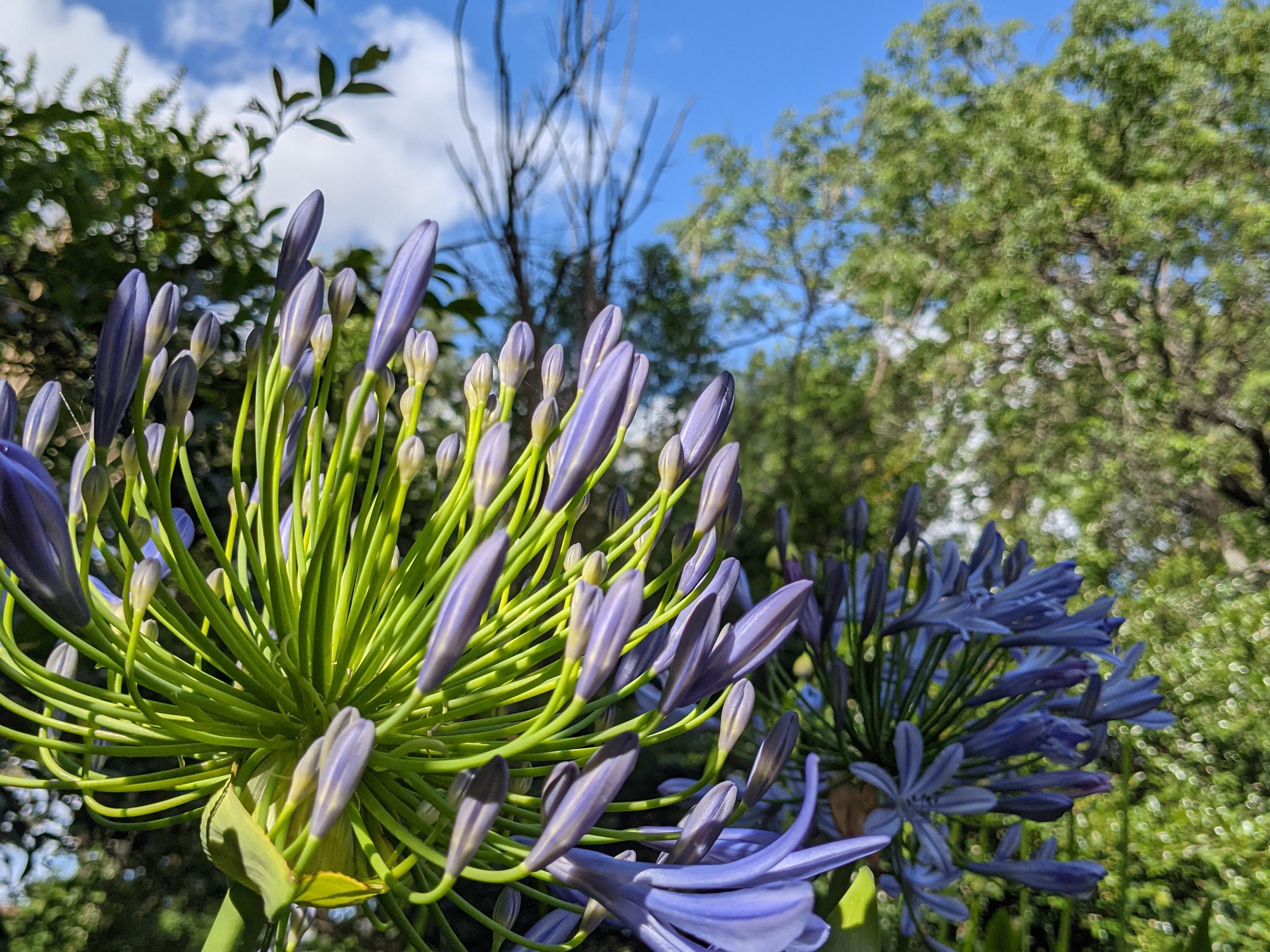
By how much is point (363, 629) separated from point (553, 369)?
359 millimetres

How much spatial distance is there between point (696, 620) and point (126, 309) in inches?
21.3

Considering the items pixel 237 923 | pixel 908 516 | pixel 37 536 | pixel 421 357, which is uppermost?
pixel 908 516

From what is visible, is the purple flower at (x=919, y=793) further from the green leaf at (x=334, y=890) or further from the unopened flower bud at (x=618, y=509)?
the green leaf at (x=334, y=890)

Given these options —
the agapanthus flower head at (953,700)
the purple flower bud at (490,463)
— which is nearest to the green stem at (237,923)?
the purple flower bud at (490,463)

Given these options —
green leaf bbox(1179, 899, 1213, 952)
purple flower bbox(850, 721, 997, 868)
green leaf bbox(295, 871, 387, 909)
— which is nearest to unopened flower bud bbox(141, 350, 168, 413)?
green leaf bbox(295, 871, 387, 909)

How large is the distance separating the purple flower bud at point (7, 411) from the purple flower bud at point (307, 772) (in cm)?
39

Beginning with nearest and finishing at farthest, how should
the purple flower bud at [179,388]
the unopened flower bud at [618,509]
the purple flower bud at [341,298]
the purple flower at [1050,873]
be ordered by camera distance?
the purple flower bud at [179,388] < the purple flower bud at [341,298] < the unopened flower bud at [618,509] < the purple flower at [1050,873]

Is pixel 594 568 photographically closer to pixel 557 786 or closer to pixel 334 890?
pixel 557 786

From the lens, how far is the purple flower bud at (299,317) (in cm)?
80

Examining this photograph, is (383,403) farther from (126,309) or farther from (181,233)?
(181,233)

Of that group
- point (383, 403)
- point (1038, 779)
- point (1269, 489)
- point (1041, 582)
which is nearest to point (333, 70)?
point (383, 403)

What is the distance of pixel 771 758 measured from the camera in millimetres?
779

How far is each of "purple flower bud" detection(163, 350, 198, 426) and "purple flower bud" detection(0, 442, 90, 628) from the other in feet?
0.43

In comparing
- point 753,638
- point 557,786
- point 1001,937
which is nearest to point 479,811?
point 557,786
